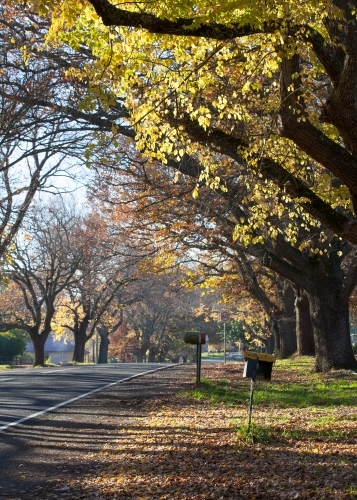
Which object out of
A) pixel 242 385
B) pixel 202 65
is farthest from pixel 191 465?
pixel 242 385

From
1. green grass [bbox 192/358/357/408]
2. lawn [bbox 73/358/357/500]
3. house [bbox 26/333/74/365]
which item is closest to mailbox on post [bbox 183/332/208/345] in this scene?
green grass [bbox 192/358/357/408]

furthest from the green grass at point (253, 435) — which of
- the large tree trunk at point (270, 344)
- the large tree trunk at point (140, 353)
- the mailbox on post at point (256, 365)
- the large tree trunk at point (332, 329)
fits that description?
the large tree trunk at point (140, 353)

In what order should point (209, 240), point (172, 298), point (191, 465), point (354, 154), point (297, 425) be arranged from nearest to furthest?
point (191, 465), point (354, 154), point (297, 425), point (209, 240), point (172, 298)

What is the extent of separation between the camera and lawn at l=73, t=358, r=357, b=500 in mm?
6633

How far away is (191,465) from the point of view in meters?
7.85

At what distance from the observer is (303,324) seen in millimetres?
28484

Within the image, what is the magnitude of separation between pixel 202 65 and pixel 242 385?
1111 cm

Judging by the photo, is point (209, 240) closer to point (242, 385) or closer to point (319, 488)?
point (242, 385)

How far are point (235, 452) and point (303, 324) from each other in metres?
20.6

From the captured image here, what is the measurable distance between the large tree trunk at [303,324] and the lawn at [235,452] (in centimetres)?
1237

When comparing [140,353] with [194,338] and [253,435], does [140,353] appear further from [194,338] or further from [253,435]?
[253,435]

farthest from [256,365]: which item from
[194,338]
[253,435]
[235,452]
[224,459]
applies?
[194,338]

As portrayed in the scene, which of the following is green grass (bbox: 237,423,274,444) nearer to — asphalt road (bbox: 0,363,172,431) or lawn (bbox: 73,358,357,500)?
lawn (bbox: 73,358,357,500)

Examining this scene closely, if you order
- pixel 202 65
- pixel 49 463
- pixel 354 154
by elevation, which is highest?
pixel 202 65
